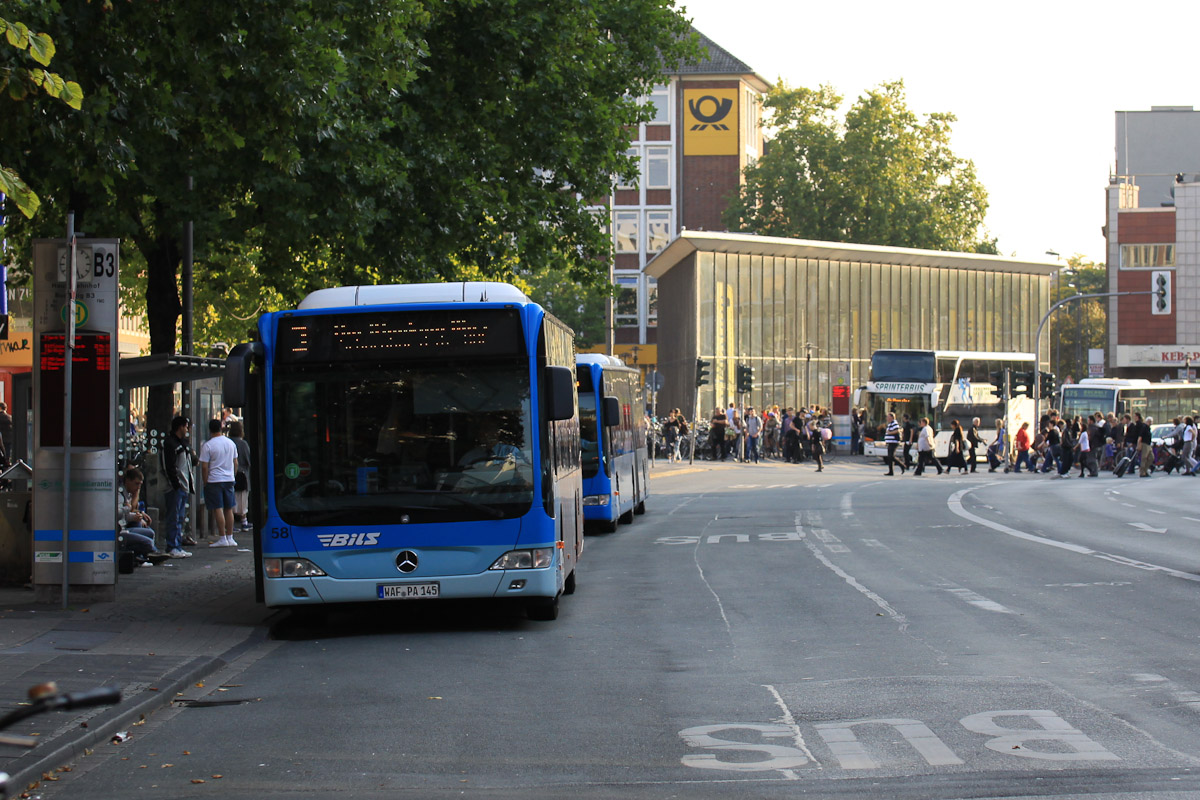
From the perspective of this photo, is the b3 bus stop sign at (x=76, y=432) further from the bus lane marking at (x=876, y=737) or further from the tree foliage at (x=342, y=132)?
the bus lane marking at (x=876, y=737)

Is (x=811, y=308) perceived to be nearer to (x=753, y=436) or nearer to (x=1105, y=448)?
(x=753, y=436)

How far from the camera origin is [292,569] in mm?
12008

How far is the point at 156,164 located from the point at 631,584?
763 cm

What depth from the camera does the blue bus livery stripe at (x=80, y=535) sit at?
44.0 ft

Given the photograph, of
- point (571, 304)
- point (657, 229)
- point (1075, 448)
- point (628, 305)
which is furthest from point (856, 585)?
point (657, 229)

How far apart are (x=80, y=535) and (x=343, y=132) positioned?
7013 millimetres

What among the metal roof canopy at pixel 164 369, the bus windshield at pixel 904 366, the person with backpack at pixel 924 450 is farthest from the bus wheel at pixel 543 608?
the bus windshield at pixel 904 366

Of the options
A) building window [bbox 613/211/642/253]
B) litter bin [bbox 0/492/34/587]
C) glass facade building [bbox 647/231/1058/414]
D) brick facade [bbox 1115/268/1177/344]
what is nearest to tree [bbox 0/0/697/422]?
litter bin [bbox 0/492/34/587]

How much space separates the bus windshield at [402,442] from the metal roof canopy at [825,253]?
5729cm

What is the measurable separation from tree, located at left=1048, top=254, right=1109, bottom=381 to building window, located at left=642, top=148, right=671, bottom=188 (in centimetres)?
2945

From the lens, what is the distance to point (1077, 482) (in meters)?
41.8

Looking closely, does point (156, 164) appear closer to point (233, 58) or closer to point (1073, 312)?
point (233, 58)

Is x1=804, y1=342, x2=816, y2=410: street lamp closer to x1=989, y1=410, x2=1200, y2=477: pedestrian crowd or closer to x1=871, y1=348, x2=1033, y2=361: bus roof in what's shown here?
x1=871, y1=348, x2=1033, y2=361: bus roof

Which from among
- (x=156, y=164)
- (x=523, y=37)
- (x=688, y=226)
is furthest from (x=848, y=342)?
(x=156, y=164)
